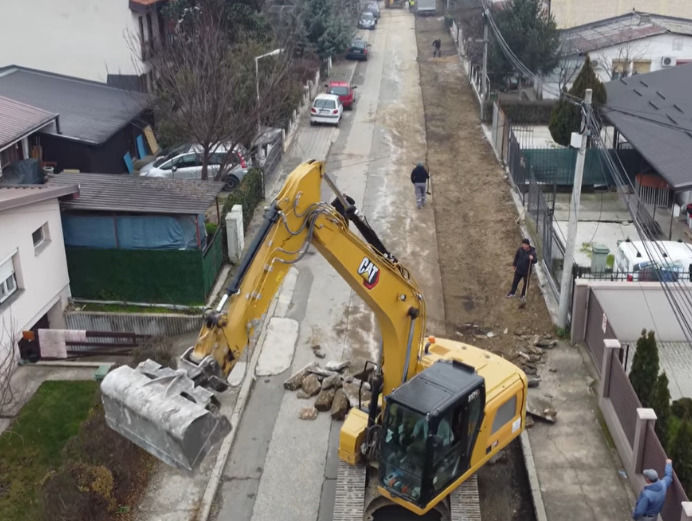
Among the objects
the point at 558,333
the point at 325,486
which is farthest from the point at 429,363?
the point at 558,333

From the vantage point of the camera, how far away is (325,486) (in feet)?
44.4

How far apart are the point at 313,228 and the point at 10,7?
24404 mm

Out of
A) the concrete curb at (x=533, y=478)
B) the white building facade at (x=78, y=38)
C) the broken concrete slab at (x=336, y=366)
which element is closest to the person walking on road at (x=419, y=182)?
the broken concrete slab at (x=336, y=366)

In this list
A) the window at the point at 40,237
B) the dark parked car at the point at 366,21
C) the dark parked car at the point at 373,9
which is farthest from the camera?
the dark parked car at the point at 373,9

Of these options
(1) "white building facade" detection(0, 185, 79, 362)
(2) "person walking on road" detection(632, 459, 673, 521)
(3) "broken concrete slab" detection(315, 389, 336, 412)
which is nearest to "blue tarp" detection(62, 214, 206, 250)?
(1) "white building facade" detection(0, 185, 79, 362)

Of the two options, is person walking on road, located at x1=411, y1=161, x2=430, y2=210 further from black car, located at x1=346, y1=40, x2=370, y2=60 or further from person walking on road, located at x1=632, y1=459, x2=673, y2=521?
black car, located at x1=346, y1=40, x2=370, y2=60

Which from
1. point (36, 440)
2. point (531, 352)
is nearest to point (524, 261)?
point (531, 352)

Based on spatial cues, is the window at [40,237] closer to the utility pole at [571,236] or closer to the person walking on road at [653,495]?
the utility pole at [571,236]

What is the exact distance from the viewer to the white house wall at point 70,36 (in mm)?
31078

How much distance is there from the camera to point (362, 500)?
12.0 m

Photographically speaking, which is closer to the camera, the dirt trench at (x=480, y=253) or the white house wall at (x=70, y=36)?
the dirt trench at (x=480, y=253)

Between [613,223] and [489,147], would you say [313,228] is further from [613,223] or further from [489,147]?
[489,147]

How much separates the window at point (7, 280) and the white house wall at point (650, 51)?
28087 millimetres

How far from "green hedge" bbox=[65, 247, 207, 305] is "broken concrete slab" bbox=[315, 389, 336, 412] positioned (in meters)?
5.11
